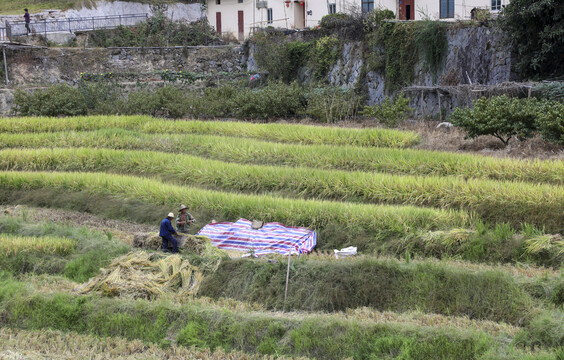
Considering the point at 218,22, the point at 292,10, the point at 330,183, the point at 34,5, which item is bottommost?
the point at 330,183

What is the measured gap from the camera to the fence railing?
3225 cm

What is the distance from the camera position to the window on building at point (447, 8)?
27.4 metres

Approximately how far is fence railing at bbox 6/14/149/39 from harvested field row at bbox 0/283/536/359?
26.0 m

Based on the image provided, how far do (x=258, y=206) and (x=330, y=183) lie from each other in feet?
6.59

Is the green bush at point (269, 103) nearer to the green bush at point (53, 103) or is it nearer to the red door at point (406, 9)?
the green bush at point (53, 103)

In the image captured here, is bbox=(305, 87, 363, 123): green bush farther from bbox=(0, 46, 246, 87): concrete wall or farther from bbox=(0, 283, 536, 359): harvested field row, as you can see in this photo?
bbox=(0, 283, 536, 359): harvested field row

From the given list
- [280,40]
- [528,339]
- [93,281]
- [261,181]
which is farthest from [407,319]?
[280,40]

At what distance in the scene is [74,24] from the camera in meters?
34.3

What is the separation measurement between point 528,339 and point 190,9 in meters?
36.0

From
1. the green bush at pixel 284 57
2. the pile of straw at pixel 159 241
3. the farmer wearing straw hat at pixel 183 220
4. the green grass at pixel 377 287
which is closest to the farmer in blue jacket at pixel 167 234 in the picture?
the pile of straw at pixel 159 241

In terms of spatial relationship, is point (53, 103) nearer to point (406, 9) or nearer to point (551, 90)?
point (406, 9)

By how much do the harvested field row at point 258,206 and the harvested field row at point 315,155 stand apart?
2.54 metres

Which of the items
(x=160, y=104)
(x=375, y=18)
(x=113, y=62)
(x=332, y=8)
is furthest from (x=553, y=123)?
(x=113, y=62)

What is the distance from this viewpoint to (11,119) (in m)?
21.4
